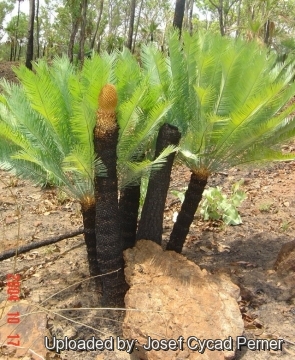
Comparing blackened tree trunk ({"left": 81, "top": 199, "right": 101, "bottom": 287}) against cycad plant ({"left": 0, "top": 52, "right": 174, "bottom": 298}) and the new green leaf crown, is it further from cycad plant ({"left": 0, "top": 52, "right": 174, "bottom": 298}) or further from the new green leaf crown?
the new green leaf crown

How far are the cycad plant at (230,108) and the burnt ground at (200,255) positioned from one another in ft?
3.39

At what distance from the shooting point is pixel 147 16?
131ft

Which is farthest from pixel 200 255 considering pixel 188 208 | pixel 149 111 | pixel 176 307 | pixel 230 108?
pixel 149 111

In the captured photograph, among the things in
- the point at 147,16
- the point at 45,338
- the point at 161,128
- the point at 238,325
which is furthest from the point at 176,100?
the point at 147,16

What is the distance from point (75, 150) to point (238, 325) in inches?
72.3

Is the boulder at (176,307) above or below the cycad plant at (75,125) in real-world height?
below

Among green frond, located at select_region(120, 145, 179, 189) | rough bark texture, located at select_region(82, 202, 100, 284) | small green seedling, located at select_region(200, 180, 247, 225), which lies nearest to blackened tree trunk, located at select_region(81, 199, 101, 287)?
rough bark texture, located at select_region(82, 202, 100, 284)

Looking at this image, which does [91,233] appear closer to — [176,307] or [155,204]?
[155,204]

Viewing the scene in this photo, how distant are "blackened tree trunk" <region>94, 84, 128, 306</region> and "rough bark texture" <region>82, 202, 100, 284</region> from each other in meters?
0.26

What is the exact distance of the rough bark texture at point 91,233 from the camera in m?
4.25

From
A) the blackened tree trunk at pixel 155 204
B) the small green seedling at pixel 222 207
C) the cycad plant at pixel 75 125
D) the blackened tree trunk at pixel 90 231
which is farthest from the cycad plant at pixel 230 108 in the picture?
the small green seedling at pixel 222 207

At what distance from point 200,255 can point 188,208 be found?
3.01 feet

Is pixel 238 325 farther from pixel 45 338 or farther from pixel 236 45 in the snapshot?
pixel 236 45

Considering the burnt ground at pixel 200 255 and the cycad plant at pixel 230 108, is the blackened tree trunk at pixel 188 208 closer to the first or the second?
the cycad plant at pixel 230 108
